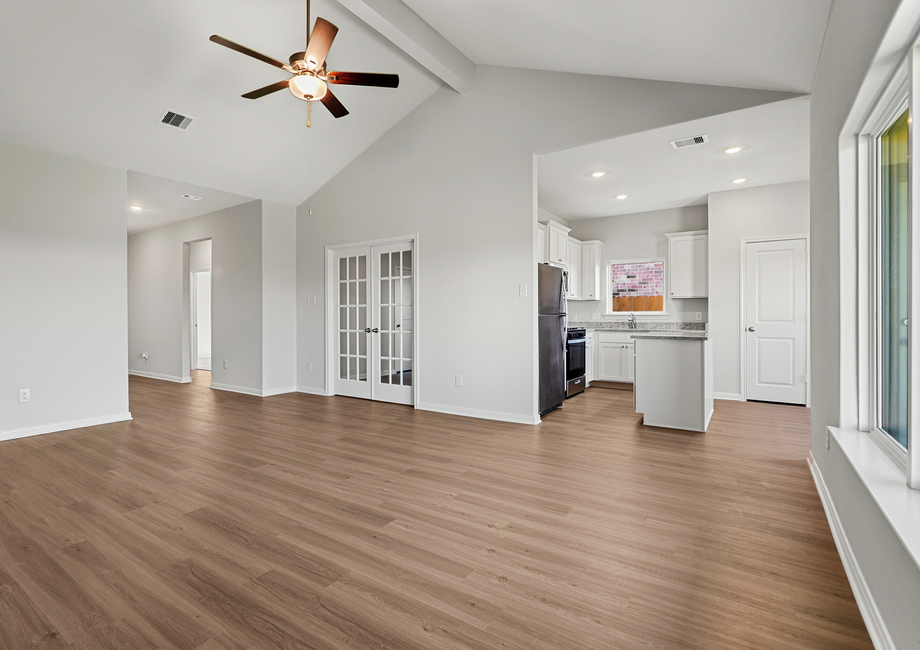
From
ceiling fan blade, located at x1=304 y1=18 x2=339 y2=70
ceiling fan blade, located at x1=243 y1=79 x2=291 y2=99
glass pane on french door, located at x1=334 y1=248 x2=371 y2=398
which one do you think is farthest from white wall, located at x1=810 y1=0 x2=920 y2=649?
glass pane on french door, located at x1=334 y1=248 x2=371 y2=398

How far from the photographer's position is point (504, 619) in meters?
1.57

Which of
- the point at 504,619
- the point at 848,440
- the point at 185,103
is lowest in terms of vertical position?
the point at 504,619

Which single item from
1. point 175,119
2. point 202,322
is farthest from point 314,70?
point 202,322

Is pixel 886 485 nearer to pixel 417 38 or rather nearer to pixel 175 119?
pixel 417 38

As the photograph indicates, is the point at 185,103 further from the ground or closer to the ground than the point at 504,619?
further from the ground

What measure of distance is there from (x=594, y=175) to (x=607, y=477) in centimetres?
347

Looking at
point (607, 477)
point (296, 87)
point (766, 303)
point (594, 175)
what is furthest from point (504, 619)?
point (766, 303)

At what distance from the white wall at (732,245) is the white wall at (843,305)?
9.31ft

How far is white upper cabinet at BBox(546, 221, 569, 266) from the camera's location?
20.1 feet

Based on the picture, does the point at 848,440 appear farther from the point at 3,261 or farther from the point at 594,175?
the point at 3,261

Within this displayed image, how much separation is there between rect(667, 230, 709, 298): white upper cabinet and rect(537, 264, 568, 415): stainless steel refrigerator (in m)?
2.24

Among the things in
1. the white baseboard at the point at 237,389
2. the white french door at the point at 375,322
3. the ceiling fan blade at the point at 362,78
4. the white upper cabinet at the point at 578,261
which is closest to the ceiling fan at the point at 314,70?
the ceiling fan blade at the point at 362,78

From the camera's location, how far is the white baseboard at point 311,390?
626cm

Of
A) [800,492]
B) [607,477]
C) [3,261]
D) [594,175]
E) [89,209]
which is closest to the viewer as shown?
[800,492]
